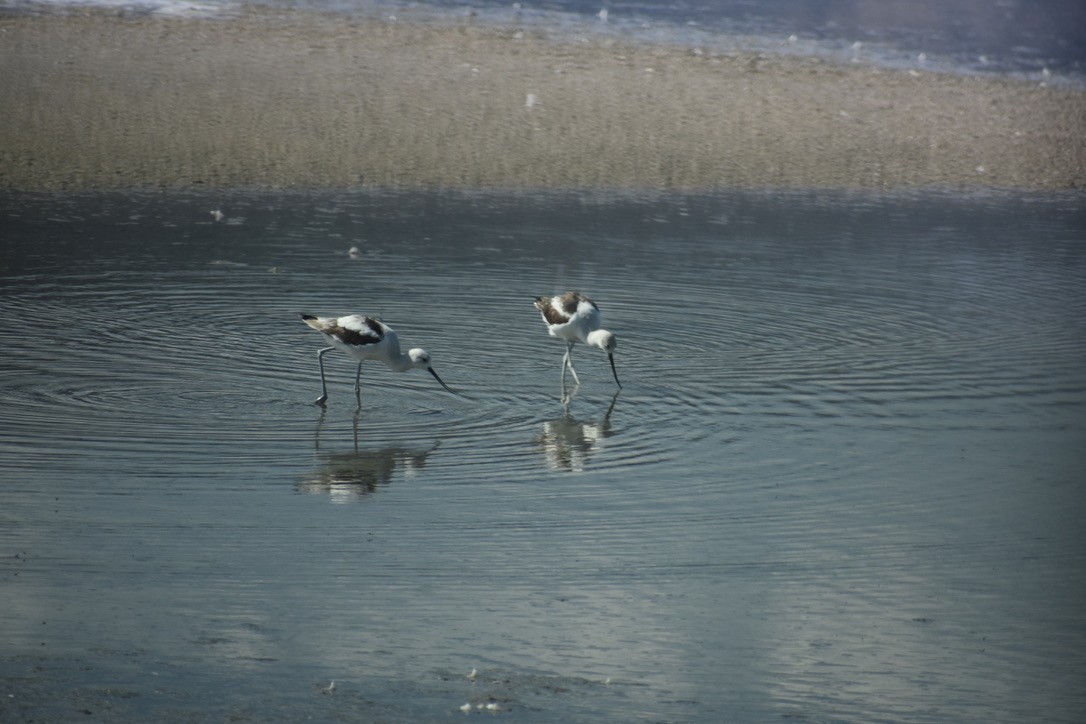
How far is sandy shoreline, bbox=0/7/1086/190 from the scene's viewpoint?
65.4ft

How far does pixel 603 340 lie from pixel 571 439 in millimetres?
1542

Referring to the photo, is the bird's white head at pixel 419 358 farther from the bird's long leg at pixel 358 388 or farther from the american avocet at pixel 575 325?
the american avocet at pixel 575 325

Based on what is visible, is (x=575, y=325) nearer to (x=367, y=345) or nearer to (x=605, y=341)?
(x=605, y=341)

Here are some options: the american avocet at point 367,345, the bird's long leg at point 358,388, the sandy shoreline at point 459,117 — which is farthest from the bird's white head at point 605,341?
the sandy shoreline at point 459,117

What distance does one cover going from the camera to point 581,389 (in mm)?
12062

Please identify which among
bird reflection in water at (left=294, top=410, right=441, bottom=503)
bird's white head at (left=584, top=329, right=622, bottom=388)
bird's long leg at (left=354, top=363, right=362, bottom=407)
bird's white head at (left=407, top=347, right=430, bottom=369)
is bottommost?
bird's long leg at (left=354, top=363, right=362, bottom=407)

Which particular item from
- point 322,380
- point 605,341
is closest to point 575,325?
point 605,341

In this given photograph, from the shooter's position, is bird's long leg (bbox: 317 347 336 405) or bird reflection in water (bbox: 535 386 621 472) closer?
bird reflection in water (bbox: 535 386 621 472)

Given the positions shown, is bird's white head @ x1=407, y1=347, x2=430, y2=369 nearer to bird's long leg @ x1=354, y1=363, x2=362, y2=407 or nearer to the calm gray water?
the calm gray water

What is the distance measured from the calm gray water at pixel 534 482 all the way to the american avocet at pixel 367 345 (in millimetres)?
249

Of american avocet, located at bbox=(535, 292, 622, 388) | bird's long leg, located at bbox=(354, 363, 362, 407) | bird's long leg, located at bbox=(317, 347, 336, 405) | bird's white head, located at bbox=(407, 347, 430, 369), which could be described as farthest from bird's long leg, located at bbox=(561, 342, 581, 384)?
bird's long leg, located at bbox=(317, 347, 336, 405)

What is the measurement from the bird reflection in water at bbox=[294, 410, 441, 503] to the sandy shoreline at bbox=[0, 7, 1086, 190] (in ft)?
32.0

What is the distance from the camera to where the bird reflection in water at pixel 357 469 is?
30.8ft

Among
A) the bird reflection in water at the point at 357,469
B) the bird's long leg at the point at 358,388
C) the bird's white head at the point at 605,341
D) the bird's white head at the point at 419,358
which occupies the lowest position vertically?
the bird's long leg at the point at 358,388
